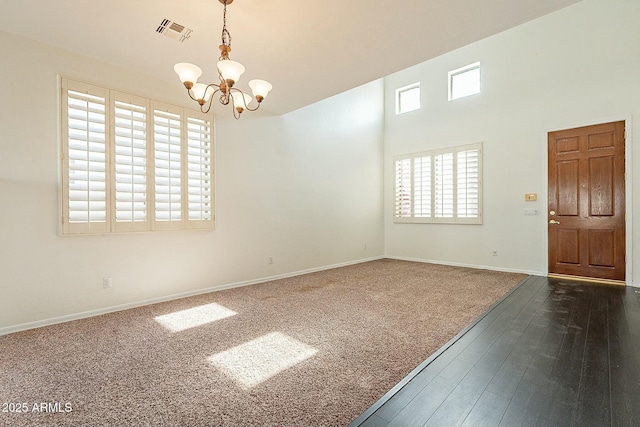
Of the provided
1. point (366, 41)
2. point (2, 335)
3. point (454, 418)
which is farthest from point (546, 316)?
point (2, 335)

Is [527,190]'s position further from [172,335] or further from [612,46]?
[172,335]

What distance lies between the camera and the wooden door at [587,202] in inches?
174

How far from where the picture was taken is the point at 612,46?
14.6 ft

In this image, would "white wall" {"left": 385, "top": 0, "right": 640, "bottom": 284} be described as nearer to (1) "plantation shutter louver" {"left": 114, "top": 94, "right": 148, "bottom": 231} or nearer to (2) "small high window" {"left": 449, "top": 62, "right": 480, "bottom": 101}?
(2) "small high window" {"left": 449, "top": 62, "right": 480, "bottom": 101}

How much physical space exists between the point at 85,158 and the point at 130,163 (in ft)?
1.37

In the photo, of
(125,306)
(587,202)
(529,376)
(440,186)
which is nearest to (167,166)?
(125,306)

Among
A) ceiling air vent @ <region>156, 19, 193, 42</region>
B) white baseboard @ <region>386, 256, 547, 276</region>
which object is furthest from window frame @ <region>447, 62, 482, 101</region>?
ceiling air vent @ <region>156, 19, 193, 42</region>

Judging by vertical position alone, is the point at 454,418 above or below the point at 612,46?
below

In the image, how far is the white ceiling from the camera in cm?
243

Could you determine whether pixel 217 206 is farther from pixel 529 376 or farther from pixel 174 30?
pixel 529 376

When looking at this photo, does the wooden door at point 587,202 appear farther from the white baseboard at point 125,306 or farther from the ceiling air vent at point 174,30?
the ceiling air vent at point 174,30

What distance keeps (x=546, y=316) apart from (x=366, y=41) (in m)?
3.45

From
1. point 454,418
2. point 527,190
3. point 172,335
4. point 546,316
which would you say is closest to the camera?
point 454,418

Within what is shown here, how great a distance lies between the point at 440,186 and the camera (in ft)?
20.7
